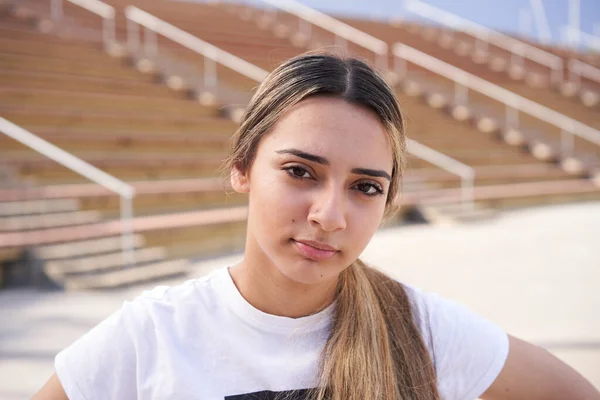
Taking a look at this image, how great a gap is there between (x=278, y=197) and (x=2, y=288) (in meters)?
4.52

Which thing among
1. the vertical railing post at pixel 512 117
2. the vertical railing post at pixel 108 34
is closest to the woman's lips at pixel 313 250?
the vertical railing post at pixel 108 34

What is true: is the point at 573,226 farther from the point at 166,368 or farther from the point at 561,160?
the point at 166,368

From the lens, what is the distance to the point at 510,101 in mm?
12367

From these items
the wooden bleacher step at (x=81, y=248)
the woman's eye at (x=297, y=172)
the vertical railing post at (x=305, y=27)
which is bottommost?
the wooden bleacher step at (x=81, y=248)

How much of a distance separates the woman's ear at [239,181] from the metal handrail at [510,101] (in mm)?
11388

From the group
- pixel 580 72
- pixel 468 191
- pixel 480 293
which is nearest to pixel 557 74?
pixel 580 72

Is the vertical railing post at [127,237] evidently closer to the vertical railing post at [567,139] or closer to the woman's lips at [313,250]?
the woman's lips at [313,250]

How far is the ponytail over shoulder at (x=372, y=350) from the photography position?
124 centimetres

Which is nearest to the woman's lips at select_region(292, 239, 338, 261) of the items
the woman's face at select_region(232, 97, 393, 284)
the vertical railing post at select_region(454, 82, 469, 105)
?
the woman's face at select_region(232, 97, 393, 284)

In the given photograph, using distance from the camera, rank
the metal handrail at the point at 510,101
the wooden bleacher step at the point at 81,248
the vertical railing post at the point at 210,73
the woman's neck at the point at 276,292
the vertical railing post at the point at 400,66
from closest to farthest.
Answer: the woman's neck at the point at 276,292 < the wooden bleacher step at the point at 81,248 < the vertical railing post at the point at 210,73 < the metal handrail at the point at 510,101 < the vertical railing post at the point at 400,66

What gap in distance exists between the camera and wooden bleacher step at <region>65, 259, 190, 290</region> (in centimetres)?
492

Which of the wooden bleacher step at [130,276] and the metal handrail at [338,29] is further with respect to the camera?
the metal handrail at [338,29]

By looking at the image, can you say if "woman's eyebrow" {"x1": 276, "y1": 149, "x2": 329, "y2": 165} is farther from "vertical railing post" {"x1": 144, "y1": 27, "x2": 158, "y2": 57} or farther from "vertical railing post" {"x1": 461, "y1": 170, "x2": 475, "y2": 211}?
"vertical railing post" {"x1": 144, "y1": 27, "x2": 158, "y2": 57}

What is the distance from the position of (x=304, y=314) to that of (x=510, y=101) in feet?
39.4
